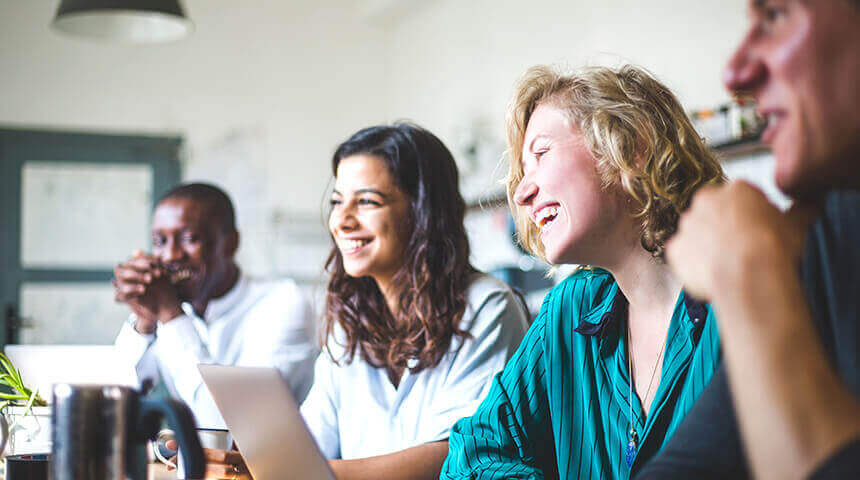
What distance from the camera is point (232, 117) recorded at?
5.57 m

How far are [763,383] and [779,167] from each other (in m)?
0.19

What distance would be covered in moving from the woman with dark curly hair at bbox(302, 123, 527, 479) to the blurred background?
90.4 inches

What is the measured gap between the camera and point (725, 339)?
66 cm

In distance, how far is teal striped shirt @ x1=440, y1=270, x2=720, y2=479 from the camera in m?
1.28

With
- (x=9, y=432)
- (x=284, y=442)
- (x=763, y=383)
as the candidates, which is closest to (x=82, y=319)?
(x=9, y=432)

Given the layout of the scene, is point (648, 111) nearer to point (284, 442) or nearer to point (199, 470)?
point (284, 442)

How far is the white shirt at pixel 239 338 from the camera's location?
2.33m

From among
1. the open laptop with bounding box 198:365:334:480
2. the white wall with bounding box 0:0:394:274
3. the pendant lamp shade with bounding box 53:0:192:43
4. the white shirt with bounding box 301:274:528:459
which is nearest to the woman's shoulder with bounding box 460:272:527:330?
the white shirt with bounding box 301:274:528:459

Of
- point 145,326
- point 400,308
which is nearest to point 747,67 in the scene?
point 400,308

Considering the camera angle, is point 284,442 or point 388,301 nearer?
point 284,442

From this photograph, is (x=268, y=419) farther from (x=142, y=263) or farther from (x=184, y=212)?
A: (x=184, y=212)

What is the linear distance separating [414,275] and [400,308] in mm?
92

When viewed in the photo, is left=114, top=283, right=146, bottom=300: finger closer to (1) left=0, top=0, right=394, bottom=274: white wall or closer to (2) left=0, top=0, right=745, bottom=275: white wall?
(2) left=0, top=0, right=745, bottom=275: white wall

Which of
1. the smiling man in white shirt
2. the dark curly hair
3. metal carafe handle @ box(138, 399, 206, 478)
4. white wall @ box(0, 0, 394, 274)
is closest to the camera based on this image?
metal carafe handle @ box(138, 399, 206, 478)
